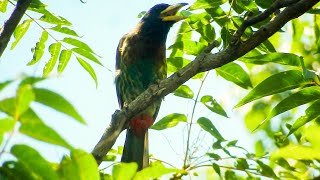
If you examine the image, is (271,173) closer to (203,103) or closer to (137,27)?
(203,103)

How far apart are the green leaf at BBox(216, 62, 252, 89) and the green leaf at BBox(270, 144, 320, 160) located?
1846mm

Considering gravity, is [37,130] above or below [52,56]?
below

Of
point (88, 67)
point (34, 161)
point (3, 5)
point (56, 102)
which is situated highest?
point (3, 5)

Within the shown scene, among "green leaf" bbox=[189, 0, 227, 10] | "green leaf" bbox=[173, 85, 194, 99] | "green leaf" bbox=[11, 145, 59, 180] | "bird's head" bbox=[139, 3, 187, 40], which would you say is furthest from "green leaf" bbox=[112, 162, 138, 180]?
"bird's head" bbox=[139, 3, 187, 40]

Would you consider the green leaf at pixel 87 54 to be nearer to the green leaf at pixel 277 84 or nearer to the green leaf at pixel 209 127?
the green leaf at pixel 209 127

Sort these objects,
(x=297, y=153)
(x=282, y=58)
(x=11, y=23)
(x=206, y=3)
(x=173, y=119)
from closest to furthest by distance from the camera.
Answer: (x=297, y=153) → (x=11, y=23) → (x=282, y=58) → (x=206, y=3) → (x=173, y=119)

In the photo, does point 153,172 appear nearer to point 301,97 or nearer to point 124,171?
point 124,171

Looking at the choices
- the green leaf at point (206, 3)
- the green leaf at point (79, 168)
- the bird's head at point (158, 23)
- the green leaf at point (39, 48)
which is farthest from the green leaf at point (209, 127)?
the bird's head at point (158, 23)

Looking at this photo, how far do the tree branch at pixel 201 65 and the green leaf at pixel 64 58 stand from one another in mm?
514

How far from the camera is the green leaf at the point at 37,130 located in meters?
0.95

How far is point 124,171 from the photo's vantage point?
3.96 ft

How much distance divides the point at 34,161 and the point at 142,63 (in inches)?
145

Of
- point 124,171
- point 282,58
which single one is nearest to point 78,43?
point 282,58

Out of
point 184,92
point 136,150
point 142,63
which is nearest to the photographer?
point 184,92
